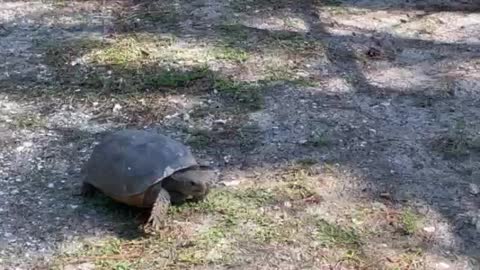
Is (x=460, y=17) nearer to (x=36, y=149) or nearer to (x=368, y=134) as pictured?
(x=368, y=134)

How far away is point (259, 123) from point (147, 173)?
3.33ft

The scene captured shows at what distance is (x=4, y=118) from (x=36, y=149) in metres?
0.39

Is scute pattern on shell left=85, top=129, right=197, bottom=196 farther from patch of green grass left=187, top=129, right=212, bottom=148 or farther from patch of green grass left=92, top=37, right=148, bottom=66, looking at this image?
patch of green grass left=92, top=37, right=148, bottom=66

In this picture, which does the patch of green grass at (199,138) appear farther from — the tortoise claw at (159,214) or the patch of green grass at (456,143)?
the patch of green grass at (456,143)

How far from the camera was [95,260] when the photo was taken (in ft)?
9.55

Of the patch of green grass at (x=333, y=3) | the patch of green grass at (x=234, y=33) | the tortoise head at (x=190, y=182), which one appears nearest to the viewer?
the tortoise head at (x=190, y=182)

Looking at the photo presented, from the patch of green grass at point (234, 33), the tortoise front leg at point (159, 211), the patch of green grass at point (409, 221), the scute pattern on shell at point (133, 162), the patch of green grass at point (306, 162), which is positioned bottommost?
the patch of green grass at point (234, 33)

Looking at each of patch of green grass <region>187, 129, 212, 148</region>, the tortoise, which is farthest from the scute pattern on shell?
patch of green grass <region>187, 129, 212, 148</region>

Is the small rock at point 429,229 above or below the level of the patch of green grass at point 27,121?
above

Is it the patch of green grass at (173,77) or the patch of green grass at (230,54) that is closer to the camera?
the patch of green grass at (173,77)

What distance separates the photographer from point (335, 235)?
3072mm

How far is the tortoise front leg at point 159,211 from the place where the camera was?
3.05 metres

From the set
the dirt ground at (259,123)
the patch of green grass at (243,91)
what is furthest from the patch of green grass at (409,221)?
the patch of green grass at (243,91)

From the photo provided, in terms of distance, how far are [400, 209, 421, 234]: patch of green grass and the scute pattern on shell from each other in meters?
0.79
